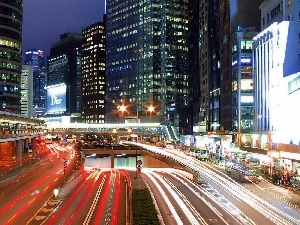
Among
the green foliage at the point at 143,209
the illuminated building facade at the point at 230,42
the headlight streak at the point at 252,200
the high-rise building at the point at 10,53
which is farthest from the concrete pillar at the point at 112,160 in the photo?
the green foliage at the point at 143,209

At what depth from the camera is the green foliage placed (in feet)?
130

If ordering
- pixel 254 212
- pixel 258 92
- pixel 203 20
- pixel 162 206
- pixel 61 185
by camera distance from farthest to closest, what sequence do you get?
pixel 203 20 < pixel 258 92 < pixel 61 185 < pixel 162 206 < pixel 254 212

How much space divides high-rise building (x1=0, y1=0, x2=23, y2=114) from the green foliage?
96558mm

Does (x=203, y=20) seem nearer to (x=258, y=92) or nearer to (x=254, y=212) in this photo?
(x=258, y=92)

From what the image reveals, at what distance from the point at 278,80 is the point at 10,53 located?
282ft

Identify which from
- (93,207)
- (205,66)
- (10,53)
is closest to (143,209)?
(93,207)

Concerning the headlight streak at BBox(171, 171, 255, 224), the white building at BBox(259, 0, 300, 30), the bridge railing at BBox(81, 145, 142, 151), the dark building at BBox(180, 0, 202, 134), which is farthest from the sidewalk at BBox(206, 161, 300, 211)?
the dark building at BBox(180, 0, 202, 134)

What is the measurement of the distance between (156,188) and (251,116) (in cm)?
6069

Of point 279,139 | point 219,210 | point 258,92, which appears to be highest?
point 258,92

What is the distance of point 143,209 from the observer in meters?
44.9

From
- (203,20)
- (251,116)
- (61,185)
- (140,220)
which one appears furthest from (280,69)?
(203,20)

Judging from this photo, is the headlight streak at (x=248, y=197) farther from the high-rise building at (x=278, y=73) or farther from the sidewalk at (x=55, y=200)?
the sidewalk at (x=55, y=200)

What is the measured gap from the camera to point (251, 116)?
120 meters

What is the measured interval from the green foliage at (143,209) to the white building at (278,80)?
1280 inches
